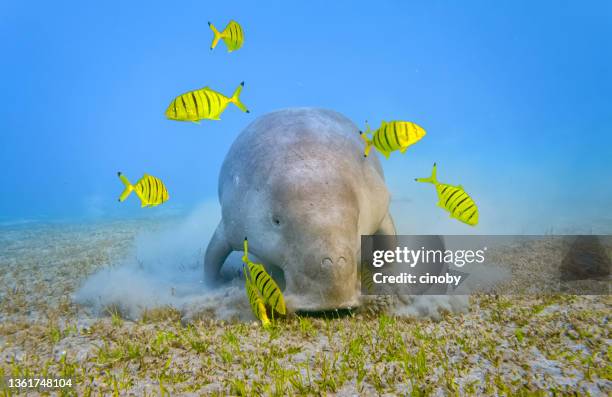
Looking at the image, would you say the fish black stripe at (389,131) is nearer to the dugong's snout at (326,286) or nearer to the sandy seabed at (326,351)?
the dugong's snout at (326,286)

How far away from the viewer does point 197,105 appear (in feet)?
11.8

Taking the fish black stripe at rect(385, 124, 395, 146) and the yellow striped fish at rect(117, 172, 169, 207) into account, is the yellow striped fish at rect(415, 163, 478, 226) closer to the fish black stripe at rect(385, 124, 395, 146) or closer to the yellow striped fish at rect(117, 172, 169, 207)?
the fish black stripe at rect(385, 124, 395, 146)

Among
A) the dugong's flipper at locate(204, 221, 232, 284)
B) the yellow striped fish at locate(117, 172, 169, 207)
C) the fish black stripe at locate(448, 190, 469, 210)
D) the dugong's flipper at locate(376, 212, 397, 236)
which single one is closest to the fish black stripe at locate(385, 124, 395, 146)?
the fish black stripe at locate(448, 190, 469, 210)

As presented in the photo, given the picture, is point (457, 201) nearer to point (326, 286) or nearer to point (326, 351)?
point (326, 286)

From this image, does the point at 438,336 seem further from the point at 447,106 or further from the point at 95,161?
the point at 95,161

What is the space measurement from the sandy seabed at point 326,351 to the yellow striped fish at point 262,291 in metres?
0.18

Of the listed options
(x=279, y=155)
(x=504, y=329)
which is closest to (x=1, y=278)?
(x=279, y=155)

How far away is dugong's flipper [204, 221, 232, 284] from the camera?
5.03 metres

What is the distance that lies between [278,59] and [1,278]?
121925mm

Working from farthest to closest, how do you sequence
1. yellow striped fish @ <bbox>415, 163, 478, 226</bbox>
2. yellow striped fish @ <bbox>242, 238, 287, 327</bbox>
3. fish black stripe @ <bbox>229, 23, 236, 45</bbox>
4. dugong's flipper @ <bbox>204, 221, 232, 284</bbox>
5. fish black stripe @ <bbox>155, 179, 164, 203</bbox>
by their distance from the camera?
dugong's flipper @ <bbox>204, 221, 232, 284</bbox> < fish black stripe @ <bbox>229, 23, 236, 45</bbox> < fish black stripe @ <bbox>155, 179, 164, 203</bbox> < yellow striped fish @ <bbox>415, 163, 478, 226</bbox> < yellow striped fish @ <bbox>242, 238, 287, 327</bbox>

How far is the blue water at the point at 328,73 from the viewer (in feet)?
290

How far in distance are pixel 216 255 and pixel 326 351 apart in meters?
2.65

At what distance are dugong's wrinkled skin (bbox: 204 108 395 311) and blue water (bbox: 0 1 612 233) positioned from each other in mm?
57498

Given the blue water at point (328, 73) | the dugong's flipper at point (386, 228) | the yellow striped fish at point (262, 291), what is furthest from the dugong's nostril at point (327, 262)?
the blue water at point (328, 73)
